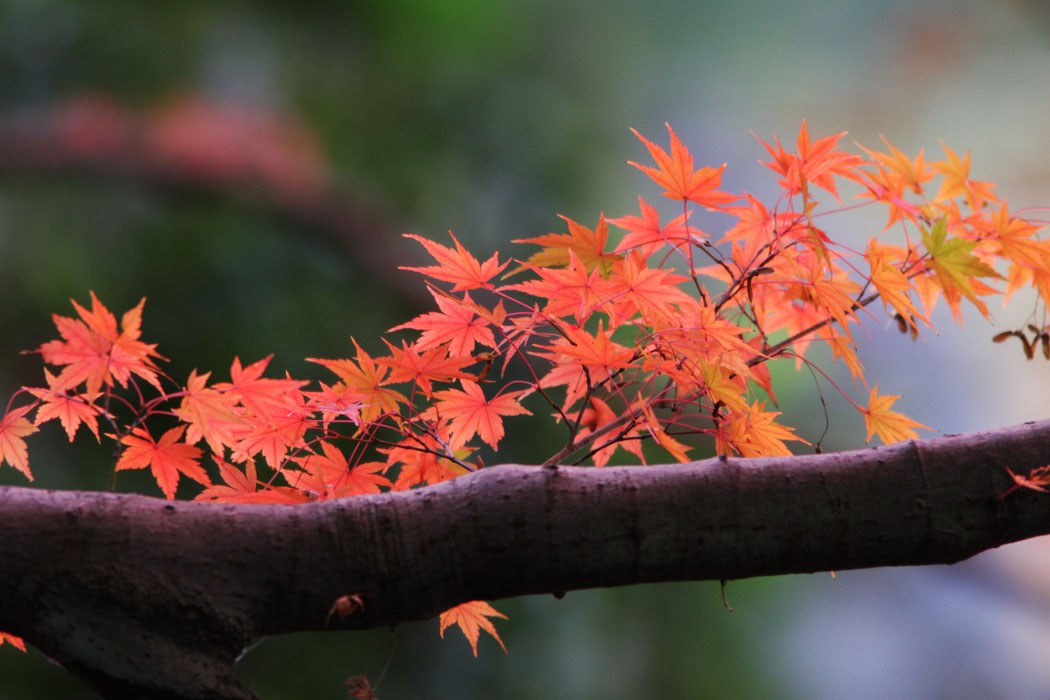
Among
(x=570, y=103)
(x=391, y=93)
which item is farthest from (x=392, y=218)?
(x=570, y=103)

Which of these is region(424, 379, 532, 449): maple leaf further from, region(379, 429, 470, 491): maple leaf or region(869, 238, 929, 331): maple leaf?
region(869, 238, 929, 331): maple leaf

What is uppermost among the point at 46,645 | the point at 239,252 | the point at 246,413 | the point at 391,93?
the point at 391,93

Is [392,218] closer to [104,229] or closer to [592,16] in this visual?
[104,229]

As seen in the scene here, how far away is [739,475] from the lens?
1.58 ft

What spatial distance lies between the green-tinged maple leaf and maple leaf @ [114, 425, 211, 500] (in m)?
0.59

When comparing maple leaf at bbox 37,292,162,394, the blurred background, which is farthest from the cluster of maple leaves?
the blurred background

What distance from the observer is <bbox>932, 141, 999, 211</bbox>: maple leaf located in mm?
736

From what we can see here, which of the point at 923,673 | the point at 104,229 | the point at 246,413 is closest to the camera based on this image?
the point at 246,413

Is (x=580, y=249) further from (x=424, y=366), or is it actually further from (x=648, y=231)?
(x=424, y=366)

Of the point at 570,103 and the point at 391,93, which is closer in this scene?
the point at 391,93

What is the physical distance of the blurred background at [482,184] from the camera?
87.3 inches

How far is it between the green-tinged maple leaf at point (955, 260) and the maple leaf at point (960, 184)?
147mm

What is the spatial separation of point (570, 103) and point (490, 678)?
1.92 metres

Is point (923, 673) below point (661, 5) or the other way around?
below
